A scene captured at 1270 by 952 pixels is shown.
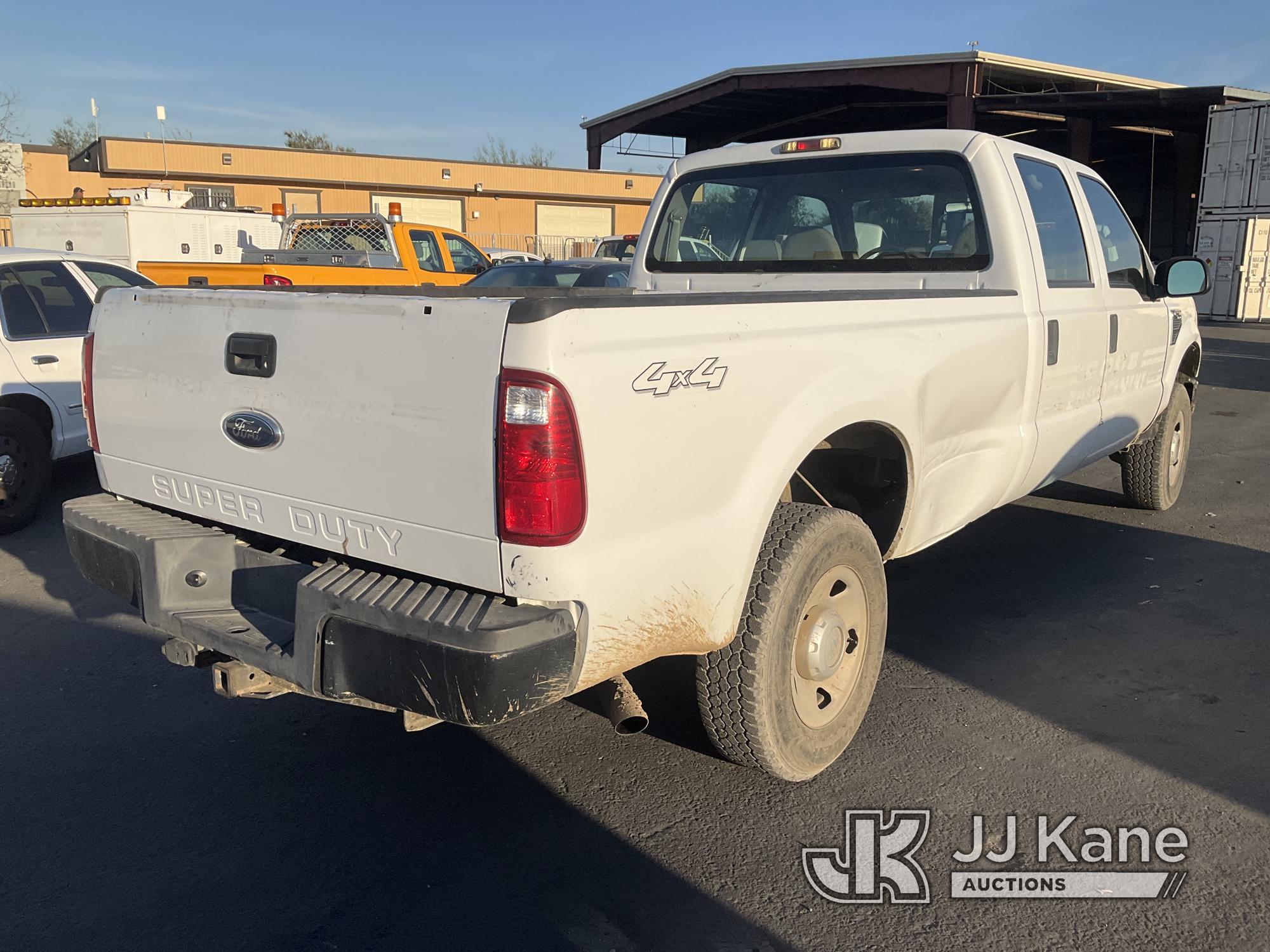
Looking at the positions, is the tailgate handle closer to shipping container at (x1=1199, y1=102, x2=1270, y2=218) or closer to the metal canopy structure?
the metal canopy structure

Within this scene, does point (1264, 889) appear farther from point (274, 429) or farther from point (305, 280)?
point (305, 280)

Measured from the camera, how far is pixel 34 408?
651 cm

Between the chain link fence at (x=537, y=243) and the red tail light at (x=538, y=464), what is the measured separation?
111 feet

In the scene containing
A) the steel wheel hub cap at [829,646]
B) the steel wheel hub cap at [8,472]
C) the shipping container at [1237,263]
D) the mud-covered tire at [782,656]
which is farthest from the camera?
the shipping container at [1237,263]

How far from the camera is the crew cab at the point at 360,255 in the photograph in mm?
10984

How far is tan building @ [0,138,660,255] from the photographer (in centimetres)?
3106

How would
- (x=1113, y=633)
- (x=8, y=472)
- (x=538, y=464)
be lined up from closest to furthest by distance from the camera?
(x=538, y=464), (x=1113, y=633), (x=8, y=472)

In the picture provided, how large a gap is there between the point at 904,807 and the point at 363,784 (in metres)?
1.75

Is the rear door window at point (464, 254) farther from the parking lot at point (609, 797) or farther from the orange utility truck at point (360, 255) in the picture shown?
the parking lot at point (609, 797)

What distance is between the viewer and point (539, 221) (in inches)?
1508

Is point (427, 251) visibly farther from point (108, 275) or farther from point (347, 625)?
point (347, 625)

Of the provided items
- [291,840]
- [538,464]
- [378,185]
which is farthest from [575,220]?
[538,464]

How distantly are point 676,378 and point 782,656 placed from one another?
0.98 meters

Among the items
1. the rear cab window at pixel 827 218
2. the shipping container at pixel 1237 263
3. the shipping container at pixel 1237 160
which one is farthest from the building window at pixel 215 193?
the rear cab window at pixel 827 218
